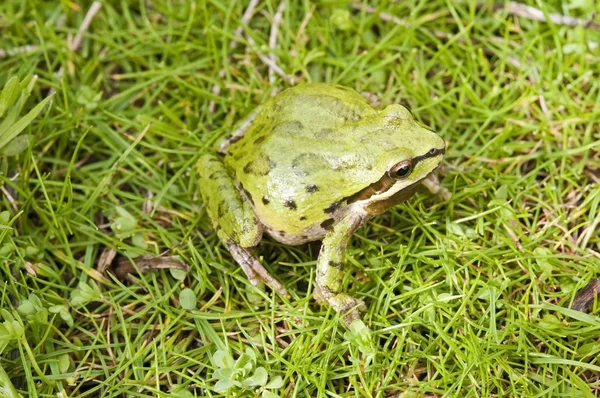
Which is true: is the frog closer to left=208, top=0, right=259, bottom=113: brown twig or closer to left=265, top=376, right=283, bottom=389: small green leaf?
left=265, top=376, right=283, bottom=389: small green leaf

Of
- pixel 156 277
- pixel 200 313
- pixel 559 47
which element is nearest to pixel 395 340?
pixel 200 313

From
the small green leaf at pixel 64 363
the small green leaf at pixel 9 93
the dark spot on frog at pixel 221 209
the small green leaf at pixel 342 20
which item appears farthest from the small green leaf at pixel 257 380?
the small green leaf at pixel 342 20

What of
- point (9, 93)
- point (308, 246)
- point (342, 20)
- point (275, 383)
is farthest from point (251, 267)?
point (342, 20)

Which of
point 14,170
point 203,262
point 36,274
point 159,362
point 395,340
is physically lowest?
point 395,340

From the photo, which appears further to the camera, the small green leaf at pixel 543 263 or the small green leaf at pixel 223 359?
the small green leaf at pixel 543 263

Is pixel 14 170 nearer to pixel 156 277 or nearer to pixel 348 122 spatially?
pixel 156 277

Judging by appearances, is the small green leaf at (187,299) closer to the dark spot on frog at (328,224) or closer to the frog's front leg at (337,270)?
the frog's front leg at (337,270)
